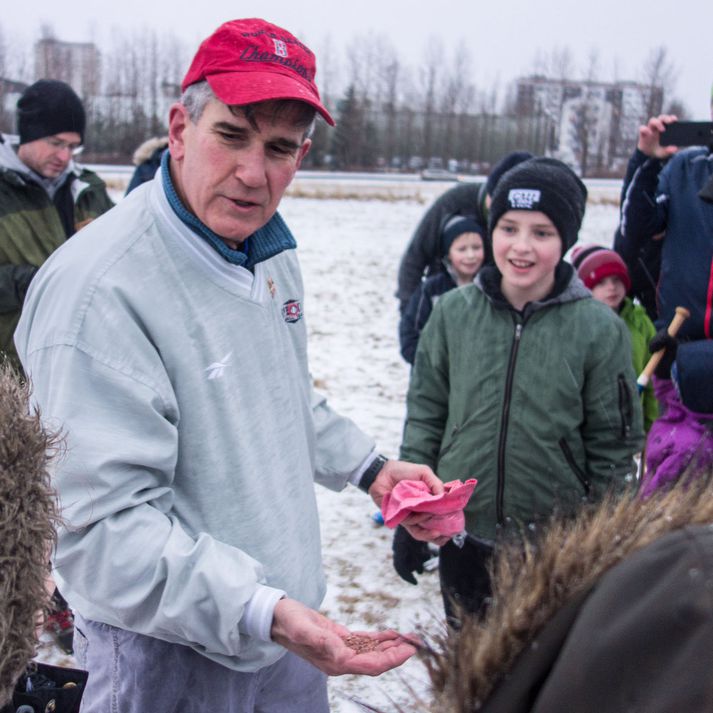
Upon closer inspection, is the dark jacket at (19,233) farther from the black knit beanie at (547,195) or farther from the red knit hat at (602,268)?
A: the red knit hat at (602,268)

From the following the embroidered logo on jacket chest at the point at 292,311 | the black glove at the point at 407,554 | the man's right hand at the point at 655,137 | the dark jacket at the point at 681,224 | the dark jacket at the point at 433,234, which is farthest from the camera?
the dark jacket at the point at 433,234

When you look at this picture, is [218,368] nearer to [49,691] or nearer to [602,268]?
[49,691]

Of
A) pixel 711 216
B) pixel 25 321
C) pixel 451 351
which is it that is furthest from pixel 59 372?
pixel 711 216

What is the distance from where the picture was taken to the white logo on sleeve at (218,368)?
62.4 inches

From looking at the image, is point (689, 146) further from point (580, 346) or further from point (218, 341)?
point (218, 341)

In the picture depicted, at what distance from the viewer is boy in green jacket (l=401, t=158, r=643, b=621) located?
2.68 meters

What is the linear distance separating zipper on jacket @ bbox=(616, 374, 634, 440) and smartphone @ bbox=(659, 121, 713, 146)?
121 cm

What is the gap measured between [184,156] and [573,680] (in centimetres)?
129

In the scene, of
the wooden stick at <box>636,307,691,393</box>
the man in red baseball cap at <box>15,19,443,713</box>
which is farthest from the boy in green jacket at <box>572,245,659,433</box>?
the man in red baseball cap at <box>15,19,443,713</box>

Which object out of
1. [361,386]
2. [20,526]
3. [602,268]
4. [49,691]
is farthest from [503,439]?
[361,386]

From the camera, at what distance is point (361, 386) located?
7246 mm

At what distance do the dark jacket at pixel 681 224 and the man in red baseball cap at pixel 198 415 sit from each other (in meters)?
1.92

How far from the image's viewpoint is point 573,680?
0.77 meters

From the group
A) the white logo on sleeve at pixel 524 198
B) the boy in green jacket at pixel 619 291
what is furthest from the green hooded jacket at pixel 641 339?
the white logo on sleeve at pixel 524 198
